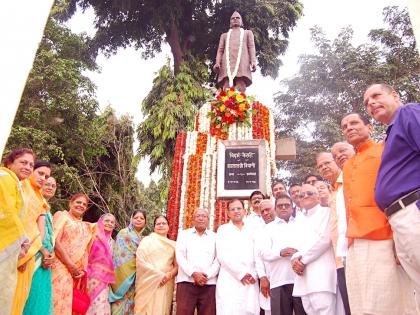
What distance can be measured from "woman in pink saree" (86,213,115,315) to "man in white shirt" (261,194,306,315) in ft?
5.66

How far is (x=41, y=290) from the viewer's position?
3.43 meters

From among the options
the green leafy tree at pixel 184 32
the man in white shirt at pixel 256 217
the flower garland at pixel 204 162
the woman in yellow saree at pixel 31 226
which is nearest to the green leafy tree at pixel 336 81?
the green leafy tree at pixel 184 32

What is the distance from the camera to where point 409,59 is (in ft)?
46.4

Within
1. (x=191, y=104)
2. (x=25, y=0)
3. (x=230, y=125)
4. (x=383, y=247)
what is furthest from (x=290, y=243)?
(x=191, y=104)

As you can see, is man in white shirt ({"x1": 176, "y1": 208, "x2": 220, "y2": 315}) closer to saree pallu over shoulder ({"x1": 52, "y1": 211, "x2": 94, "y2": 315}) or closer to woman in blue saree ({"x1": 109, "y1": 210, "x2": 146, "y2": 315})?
woman in blue saree ({"x1": 109, "y1": 210, "x2": 146, "y2": 315})

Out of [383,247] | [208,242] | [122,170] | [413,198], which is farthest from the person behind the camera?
[122,170]

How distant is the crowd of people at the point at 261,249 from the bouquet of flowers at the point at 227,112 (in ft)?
9.40

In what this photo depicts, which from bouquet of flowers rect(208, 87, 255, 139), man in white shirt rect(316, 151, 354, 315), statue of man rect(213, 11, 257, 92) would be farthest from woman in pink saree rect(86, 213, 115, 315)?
statue of man rect(213, 11, 257, 92)

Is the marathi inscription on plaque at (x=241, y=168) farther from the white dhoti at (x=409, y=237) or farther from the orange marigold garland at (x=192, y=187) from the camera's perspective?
the white dhoti at (x=409, y=237)

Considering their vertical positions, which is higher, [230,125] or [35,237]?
[230,125]

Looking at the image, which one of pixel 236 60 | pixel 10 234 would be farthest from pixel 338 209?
pixel 236 60

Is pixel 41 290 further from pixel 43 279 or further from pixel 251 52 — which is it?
pixel 251 52

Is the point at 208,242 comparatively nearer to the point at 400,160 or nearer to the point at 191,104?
the point at 400,160

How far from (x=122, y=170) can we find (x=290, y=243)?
27.9 feet
